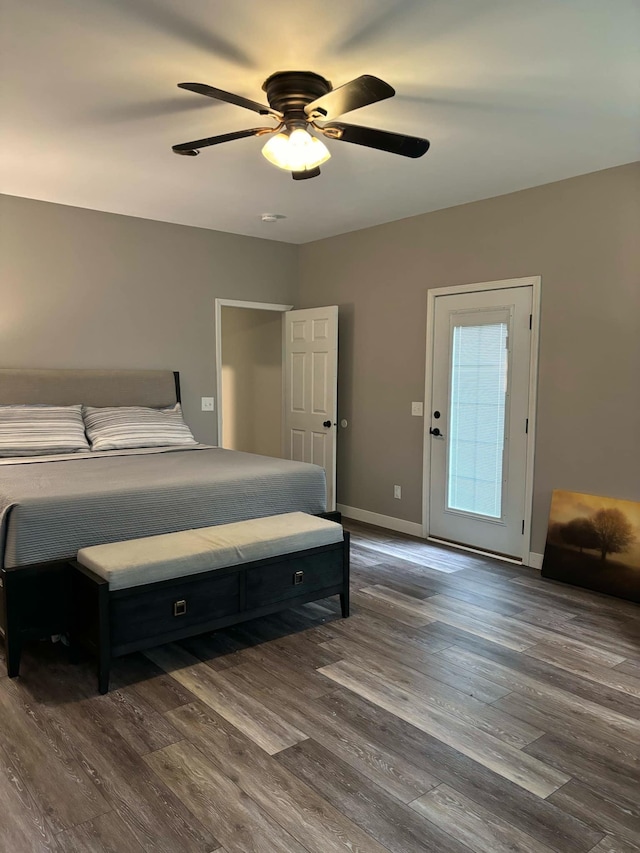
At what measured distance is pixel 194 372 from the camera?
18.3 feet

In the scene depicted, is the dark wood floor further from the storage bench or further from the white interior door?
the white interior door

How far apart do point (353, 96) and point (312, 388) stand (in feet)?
12.2

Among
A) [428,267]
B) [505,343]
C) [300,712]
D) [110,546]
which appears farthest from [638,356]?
[110,546]

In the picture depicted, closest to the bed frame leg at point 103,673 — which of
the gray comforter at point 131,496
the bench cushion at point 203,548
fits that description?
the bench cushion at point 203,548

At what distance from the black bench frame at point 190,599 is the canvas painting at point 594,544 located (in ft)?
5.38

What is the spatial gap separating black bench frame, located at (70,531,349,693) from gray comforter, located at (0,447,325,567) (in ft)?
0.77

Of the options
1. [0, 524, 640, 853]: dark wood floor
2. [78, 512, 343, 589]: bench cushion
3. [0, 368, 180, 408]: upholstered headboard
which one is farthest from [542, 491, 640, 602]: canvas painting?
[0, 368, 180, 408]: upholstered headboard

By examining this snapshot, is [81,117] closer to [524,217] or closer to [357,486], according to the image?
[524,217]

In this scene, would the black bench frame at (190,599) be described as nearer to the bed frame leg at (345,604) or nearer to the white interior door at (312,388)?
the bed frame leg at (345,604)

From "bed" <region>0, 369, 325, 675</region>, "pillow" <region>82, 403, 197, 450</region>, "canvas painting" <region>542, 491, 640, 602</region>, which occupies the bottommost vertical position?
"canvas painting" <region>542, 491, 640, 602</region>

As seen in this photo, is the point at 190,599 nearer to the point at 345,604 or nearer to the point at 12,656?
the point at 12,656

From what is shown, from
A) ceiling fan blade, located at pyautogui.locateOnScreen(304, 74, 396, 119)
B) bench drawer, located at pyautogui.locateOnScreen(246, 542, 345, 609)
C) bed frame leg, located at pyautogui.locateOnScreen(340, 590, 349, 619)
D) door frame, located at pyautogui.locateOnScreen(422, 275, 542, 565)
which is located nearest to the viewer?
ceiling fan blade, located at pyautogui.locateOnScreen(304, 74, 396, 119)

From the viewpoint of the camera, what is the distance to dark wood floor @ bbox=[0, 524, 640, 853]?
1869 mm

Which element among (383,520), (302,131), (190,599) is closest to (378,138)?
(302,131)
